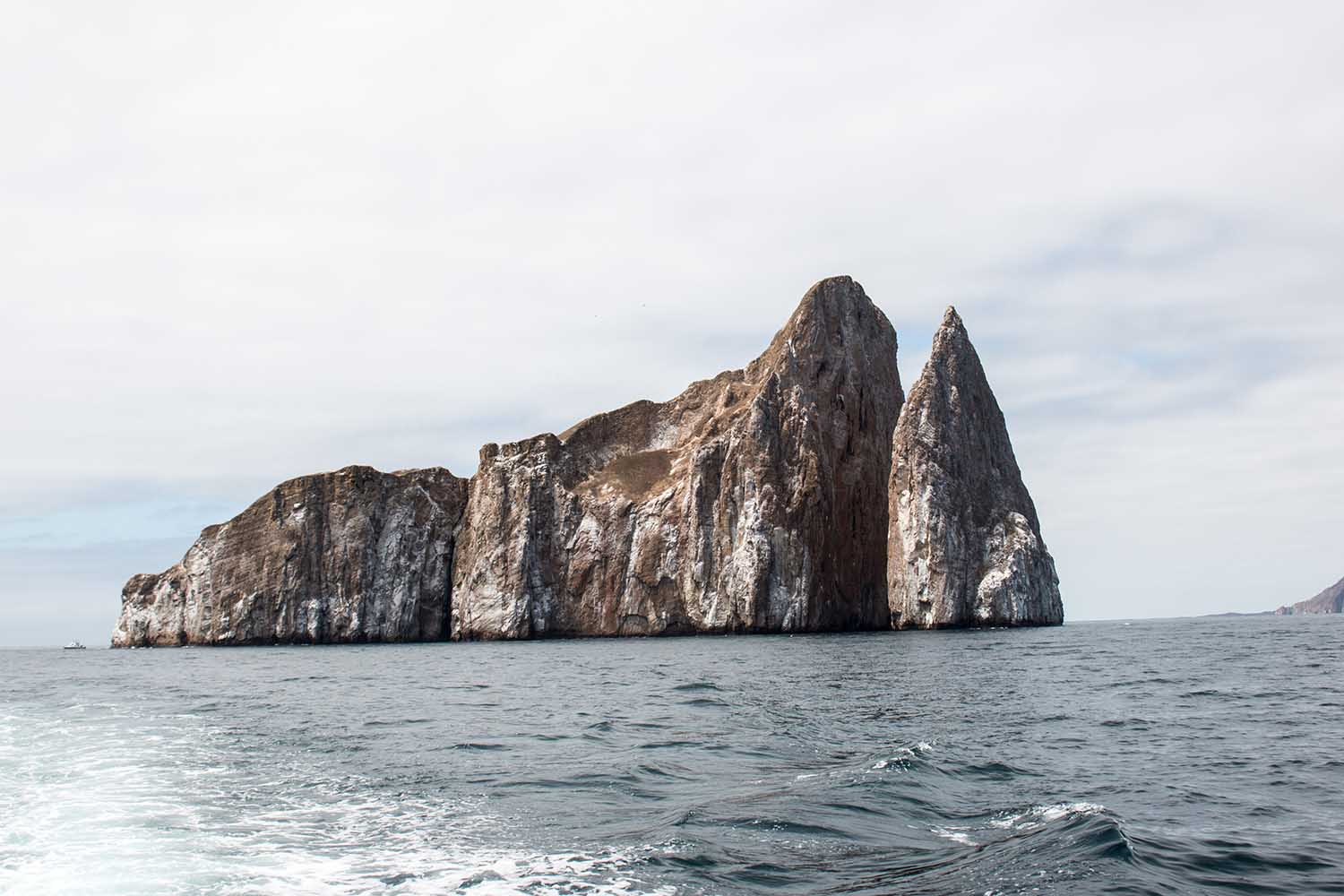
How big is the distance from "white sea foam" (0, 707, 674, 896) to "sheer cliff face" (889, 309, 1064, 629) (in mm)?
81644

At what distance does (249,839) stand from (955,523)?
3546 inches

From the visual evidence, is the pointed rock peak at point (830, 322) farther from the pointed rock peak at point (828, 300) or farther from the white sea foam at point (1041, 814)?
the white sea foam at point (1041, 814)

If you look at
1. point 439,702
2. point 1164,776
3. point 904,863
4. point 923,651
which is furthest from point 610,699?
point 923,651

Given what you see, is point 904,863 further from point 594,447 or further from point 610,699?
point 594,447

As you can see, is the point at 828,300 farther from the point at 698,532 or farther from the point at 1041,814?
the point at 1041,814

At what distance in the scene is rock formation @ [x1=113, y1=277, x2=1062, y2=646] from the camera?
100062mm

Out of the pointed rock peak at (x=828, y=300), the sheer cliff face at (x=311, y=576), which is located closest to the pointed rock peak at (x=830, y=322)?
the pointed rock peak at (x=828, y=300)

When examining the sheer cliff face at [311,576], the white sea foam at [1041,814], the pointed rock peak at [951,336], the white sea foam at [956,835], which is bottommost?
the white sea foam at [956,835]

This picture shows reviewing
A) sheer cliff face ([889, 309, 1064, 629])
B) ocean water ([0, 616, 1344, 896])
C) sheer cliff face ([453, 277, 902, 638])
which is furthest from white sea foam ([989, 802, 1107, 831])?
sheer cliff face ([453, 277, 902, 638])

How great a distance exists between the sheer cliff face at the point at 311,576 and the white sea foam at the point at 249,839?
100186mm

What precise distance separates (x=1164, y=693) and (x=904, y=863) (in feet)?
71.6

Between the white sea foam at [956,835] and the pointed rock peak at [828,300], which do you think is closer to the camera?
the white sea foam at [956,835]

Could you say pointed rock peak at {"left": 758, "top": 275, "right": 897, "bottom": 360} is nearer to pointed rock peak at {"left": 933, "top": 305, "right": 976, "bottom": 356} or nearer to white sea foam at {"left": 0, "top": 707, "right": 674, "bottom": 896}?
pointed rock peak at {"left": 933, "top": 305, "right": 976, "bottom": 356}

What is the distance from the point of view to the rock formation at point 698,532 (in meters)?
100
